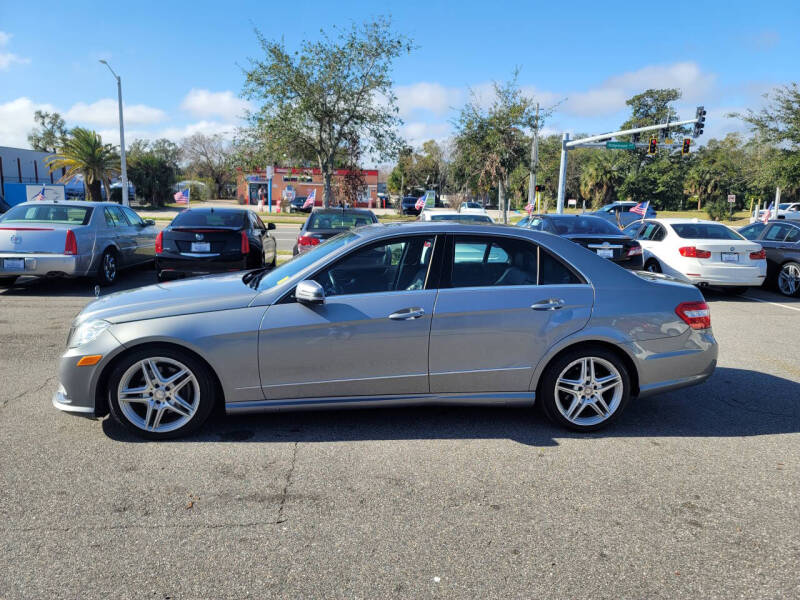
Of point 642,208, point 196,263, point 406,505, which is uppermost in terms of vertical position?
point 642,208

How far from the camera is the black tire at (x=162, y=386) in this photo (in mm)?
4086

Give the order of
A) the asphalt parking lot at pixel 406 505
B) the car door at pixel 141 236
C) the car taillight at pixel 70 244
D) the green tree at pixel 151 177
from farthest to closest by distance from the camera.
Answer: the green tree at pixel 151 177, the car door at pixel 141 236, the car taillight at pixel 70 244, the asphalt parking lot at pixel 406 505

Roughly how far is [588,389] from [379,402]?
5.12ft

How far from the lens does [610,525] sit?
323 cm

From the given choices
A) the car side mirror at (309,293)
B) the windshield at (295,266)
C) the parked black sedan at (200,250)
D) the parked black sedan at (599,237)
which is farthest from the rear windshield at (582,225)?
the car side mirror at (309,293)

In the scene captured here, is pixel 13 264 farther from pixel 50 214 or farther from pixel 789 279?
pixel 789 279

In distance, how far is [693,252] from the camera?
1070 cm

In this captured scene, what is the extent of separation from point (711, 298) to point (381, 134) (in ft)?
61.8

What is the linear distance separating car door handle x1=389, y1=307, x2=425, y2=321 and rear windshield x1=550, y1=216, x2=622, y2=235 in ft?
26.4

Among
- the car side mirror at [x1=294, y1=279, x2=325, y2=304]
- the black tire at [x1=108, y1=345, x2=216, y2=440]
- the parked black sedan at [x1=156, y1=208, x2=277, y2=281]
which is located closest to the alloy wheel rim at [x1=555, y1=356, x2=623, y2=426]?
the car side mirror at [x1=294, y1=279, x2=325, y2=304]

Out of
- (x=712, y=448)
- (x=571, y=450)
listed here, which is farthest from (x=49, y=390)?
(x=712, y=448)

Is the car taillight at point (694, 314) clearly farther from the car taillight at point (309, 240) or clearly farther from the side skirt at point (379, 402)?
the car taillight at point (309, 240)

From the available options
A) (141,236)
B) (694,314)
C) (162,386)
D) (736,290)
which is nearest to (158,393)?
(162,386)

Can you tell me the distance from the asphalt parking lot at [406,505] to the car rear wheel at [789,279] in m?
7.80
